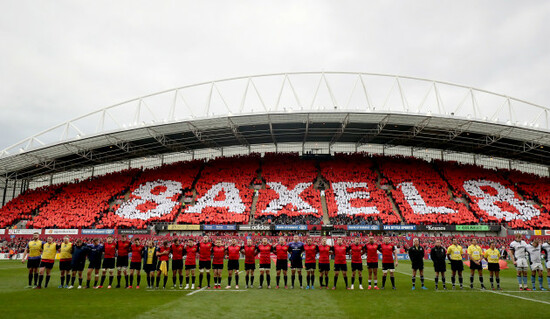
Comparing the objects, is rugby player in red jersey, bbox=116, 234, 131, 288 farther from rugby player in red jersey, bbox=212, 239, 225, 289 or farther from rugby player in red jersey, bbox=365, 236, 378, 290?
rugby player in red jersey, bbox=365, 236, 378, 290

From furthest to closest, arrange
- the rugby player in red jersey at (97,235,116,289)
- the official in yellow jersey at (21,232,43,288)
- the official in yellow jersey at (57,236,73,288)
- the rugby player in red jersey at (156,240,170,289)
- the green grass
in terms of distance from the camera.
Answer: the rugby player in red jersey at (97,235,116,289) < the official in yellow jersey at (21,232,43,288) < the official in yellow jersey at (57,236,73,288) < the rugby player in red jersey at (156,240,170,289) < the green grass

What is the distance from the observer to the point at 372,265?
14008 millimetres

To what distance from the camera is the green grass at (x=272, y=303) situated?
28.7 ft

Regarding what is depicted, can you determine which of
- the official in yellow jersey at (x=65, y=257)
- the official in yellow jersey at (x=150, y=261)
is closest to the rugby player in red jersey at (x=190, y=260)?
the official in yellow jersey at (x=150, y=261)

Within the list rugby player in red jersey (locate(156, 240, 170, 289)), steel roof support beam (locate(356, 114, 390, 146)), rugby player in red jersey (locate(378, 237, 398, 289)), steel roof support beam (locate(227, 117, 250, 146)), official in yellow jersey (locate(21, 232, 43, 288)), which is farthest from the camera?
steel roof support beam (locate(227, 117, 250, 146))

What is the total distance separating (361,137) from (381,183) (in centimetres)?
651

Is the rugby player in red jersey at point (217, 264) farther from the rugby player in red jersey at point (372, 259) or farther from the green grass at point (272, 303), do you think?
the rugby player in red jersey at point (372, 259)

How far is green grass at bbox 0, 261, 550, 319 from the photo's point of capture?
8.76 meters

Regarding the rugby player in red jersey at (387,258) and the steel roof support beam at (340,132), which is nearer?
the rugby player in red jersey at (387,258)

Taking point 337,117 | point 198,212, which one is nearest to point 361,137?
point 337,117

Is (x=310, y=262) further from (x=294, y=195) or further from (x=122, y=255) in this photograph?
(x=294, y=195)

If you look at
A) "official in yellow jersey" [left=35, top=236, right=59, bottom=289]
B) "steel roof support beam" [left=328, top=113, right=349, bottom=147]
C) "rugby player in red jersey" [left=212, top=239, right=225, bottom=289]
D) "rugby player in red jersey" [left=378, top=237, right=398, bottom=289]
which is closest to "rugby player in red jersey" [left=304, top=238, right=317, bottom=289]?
"rugby player in red jersey" [left=378, top=237, right=398, bottom=289]

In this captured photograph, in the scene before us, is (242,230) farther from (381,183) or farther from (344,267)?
(344,267)

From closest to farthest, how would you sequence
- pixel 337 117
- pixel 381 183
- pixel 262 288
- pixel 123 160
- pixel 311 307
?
1. pixel 311 307
2. pixel 262 288
3. pixel 337 117
4. pixel 381 183
5. pixel 123 160
